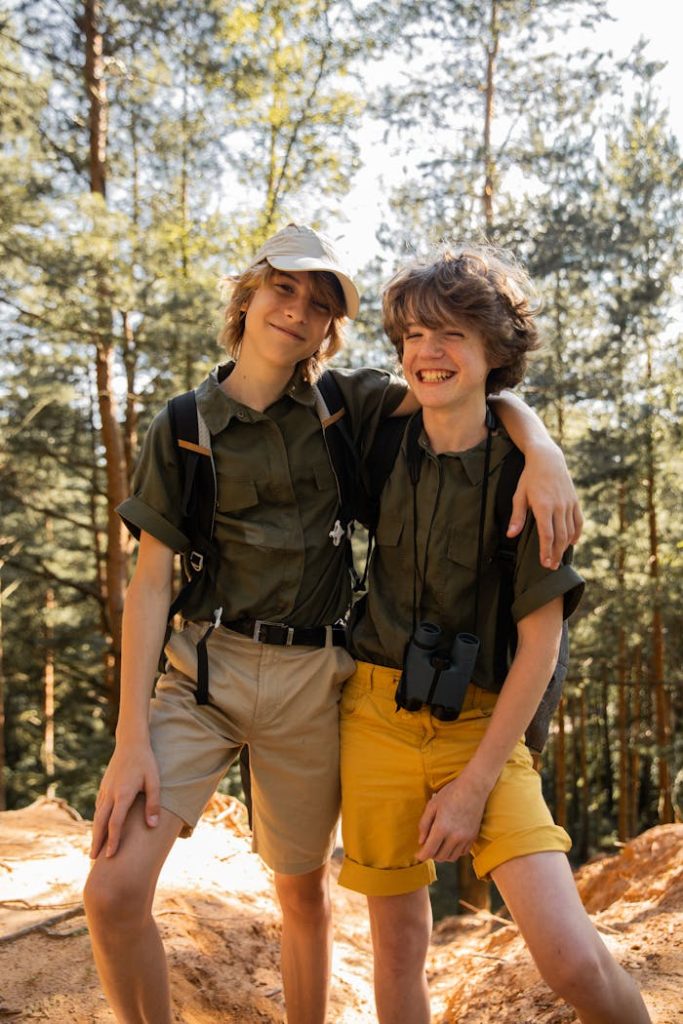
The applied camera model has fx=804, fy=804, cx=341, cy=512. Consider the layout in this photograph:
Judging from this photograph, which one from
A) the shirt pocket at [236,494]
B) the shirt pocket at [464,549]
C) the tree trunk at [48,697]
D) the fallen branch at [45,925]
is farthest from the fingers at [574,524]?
the tree trunk at [48,697]

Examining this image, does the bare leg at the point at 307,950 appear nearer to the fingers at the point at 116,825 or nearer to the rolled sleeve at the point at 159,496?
the fingers at the point at 116,825

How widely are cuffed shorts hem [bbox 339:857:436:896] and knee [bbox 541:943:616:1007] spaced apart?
54 centimetres

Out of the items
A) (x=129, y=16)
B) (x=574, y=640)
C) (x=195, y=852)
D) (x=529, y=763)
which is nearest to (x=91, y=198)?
(x=129, y=16)

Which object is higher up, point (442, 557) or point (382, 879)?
point (442, 557)

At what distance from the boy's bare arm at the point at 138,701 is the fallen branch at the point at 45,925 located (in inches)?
73.8

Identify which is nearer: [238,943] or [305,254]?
[305,254]

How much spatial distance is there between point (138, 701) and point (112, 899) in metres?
0.51

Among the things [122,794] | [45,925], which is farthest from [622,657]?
[122,794]

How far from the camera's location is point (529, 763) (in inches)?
94.5

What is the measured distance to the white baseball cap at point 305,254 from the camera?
2.51 metres

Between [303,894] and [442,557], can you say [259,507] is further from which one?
[303,894]

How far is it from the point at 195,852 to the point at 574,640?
10.6 metres

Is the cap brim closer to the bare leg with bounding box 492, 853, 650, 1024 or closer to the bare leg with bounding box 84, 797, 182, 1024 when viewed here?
the bare leg with bounding box 84, 797, 182, 1024

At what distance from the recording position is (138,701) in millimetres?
2281
